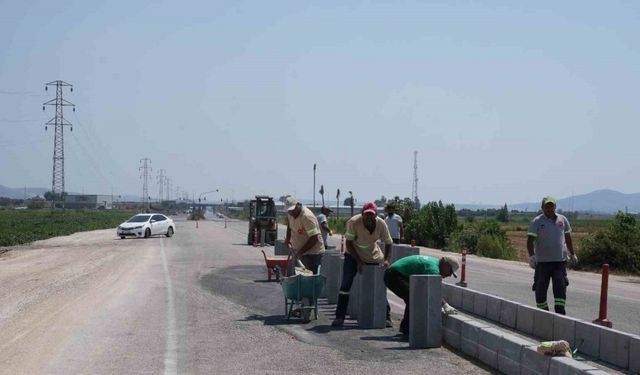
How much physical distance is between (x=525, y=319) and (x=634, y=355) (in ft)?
8.29

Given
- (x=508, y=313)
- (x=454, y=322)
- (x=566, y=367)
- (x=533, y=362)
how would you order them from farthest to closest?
1. (x=508, y=313)
2. (x=454, y=322)
3. (x=533, y=362)
4. (x=566, y=367)

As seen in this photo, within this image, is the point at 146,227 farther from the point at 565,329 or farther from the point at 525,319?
the point at 565,329

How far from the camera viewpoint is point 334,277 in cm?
1495

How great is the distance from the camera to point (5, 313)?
13.9 metres

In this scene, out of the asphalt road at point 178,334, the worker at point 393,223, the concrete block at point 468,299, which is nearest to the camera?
the asphalt road at point 178,334

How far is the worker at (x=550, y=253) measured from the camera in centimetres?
1164

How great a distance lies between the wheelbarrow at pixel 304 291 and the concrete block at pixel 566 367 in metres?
5.28

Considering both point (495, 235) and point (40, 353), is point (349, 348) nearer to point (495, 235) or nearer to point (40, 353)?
point (40, 353)

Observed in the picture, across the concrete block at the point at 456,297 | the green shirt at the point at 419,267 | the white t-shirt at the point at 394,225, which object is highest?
the white t-shirt at the point at 394,225

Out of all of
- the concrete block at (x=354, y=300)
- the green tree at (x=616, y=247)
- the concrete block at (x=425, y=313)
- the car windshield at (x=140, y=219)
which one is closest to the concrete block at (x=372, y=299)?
the concrete block at (x=354, y=300)

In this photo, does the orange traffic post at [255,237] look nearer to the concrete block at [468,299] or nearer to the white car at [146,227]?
the white car at [146,227]

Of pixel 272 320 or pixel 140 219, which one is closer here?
pixel 272 320

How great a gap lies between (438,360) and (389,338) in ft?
5.26

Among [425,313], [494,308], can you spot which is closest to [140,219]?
[494,308]
